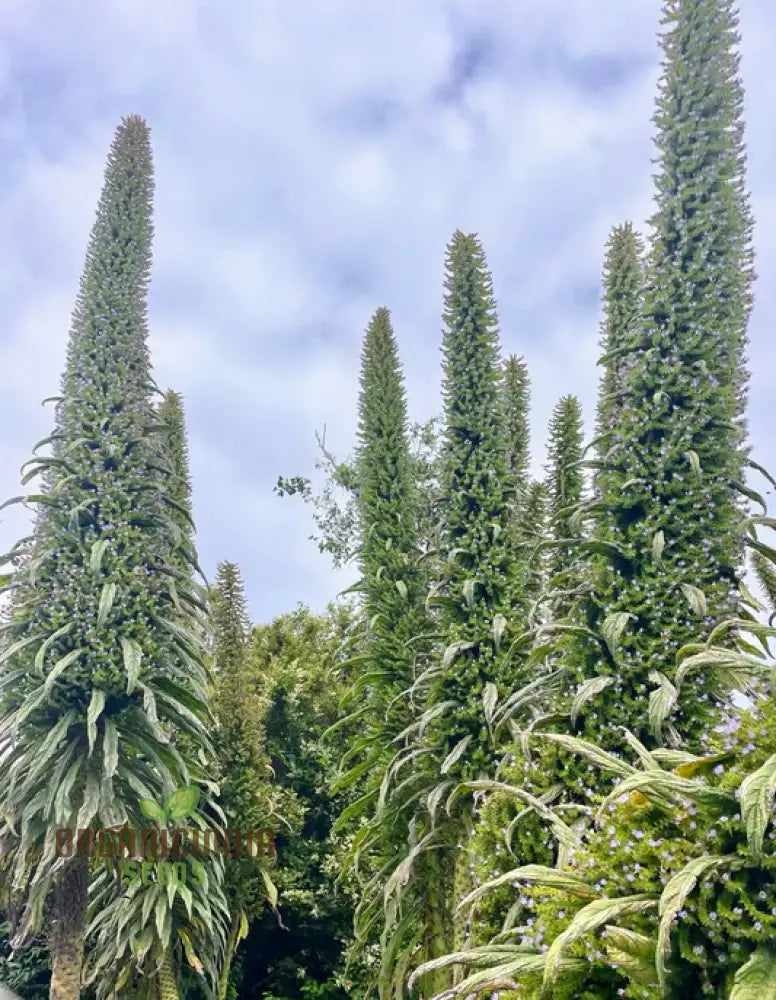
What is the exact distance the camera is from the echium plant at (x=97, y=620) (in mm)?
6590

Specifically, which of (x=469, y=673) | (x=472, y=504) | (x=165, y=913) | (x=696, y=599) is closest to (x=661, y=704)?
(x=696, y=599)

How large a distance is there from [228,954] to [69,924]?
3.13 m

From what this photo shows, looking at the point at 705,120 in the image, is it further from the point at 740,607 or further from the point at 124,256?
the point at 124,256

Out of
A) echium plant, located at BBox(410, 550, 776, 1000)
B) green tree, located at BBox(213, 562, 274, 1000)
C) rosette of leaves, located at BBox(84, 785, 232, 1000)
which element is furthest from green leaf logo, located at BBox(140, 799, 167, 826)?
echium plant, located at BBox(410, 550, 776, 1000)

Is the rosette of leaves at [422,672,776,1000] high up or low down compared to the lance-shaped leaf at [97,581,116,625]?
down

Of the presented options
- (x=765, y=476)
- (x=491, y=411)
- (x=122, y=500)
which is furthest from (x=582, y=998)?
(x=122, y=500)

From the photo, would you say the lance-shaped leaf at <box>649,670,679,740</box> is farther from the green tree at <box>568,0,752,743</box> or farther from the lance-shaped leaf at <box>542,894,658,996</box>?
the lance-shaped leaf at <box>542,894,658,996</box>

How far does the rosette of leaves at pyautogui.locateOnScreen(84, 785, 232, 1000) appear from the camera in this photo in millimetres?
7703

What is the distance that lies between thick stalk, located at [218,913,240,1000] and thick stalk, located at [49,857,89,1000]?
280 centimetres

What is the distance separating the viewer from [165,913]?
787cm

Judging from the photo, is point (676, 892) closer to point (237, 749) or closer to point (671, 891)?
point (671, 891)

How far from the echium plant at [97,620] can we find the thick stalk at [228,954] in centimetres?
287

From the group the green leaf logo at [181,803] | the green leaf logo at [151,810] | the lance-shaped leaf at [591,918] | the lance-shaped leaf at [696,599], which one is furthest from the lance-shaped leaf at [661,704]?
the green leaf logo at [181,803]

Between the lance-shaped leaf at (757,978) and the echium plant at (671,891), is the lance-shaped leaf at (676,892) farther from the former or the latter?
the lance-shaped leaf at (757,978)
